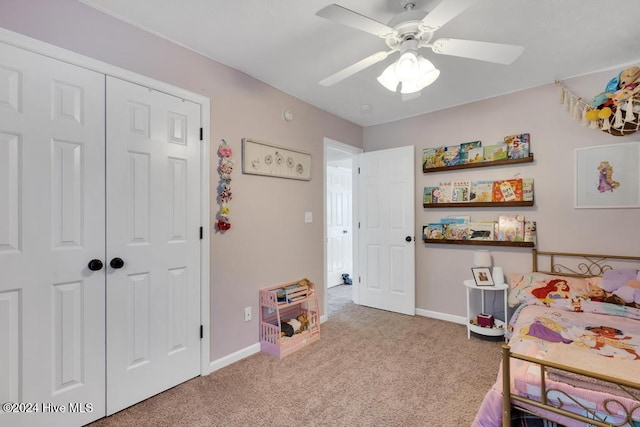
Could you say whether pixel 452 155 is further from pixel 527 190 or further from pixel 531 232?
pixel 531 232

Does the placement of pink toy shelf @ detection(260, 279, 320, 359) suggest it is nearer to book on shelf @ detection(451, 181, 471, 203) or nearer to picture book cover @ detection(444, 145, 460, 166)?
book on shelf @ detection(451, 181, 471, 203)

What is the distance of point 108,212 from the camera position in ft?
6.10

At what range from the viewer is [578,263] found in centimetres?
276

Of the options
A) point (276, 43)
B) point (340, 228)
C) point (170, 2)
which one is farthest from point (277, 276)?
point (340, 228)

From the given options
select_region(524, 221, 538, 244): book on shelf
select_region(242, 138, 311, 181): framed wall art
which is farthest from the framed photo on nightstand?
select_region(242, 138, 311, 181): framed wall art

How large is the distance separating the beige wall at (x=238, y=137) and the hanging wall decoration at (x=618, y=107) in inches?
93.7

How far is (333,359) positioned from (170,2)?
2.77m

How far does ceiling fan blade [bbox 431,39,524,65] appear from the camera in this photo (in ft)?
5.11

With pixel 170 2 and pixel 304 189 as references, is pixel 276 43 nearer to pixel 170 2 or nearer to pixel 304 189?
pixel 170 2

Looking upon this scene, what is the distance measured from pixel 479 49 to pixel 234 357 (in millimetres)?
2742

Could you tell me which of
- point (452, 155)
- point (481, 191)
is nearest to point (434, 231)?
point (481, 191)

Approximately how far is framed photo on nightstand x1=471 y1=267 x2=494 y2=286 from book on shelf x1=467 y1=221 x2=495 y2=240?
0.33 m

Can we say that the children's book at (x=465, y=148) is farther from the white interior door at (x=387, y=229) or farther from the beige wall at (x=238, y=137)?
the beige wall at (x=238, y=137)

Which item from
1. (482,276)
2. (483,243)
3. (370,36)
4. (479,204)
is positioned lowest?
(482,276)
